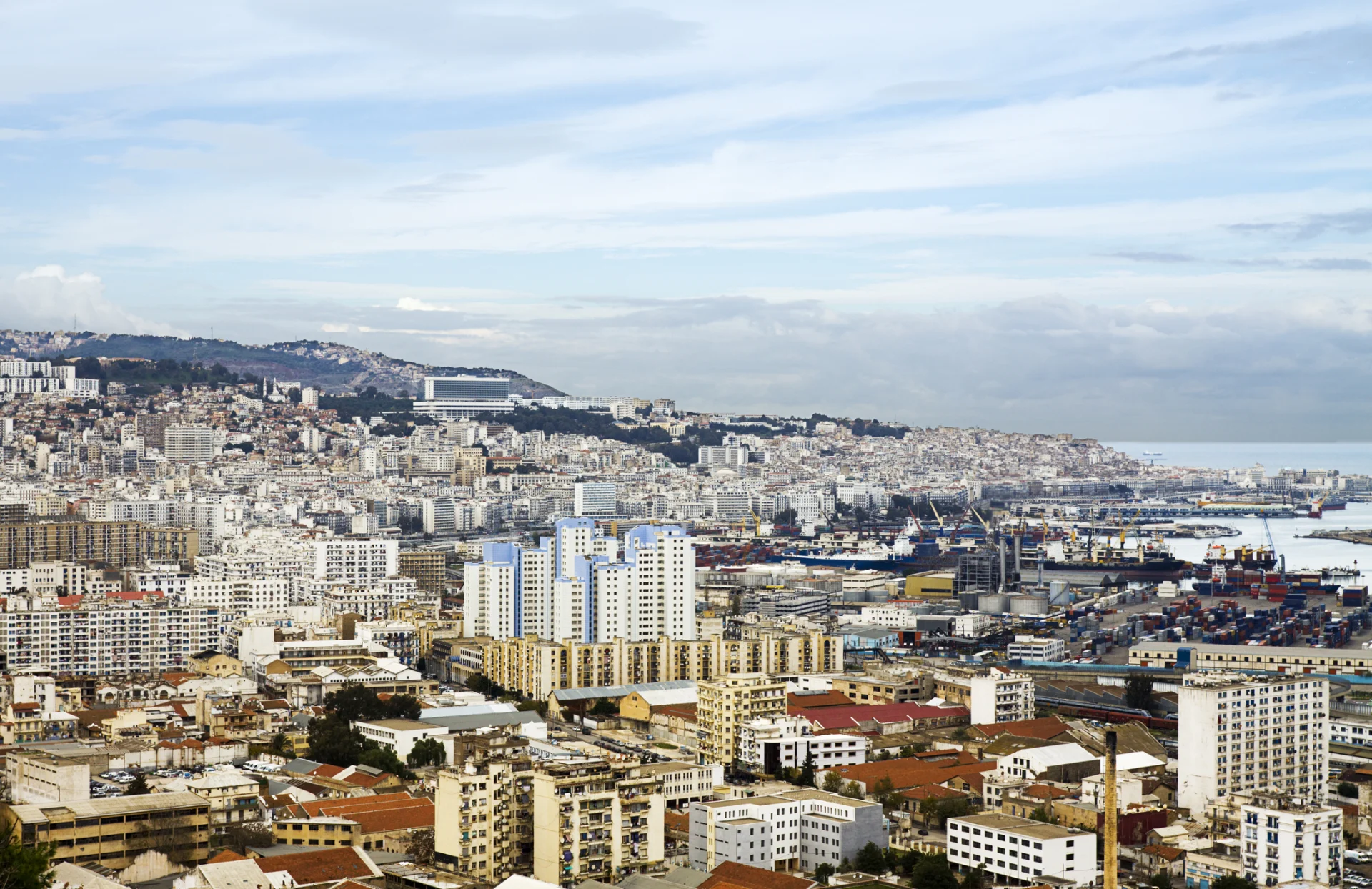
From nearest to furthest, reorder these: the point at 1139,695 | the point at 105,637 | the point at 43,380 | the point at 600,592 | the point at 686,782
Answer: the point at 686,782 → the point at 1139,695 → the point at 105,637 → the point at 600,592 → the point at 43,380

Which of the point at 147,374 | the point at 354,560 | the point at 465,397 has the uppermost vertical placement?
the point at 147,374

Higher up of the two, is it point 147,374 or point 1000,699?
point 147,374

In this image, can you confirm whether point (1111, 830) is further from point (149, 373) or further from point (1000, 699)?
point (149, 373)

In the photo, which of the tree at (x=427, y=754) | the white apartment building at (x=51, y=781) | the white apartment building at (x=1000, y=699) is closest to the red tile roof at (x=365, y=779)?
the tree at (x=427, y=754)

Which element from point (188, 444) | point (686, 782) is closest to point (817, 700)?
point (686, 782)

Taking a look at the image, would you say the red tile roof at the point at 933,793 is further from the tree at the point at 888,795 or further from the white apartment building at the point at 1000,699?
the white apartment building at the point at 1000,699

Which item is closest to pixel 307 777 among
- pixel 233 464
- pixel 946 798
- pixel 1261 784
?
pixel 946 798

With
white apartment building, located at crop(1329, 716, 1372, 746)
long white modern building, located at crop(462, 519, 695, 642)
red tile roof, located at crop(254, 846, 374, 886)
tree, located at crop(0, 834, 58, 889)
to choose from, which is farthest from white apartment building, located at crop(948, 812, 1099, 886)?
long white modern building, located at crop(462, 519, 695, 642)
